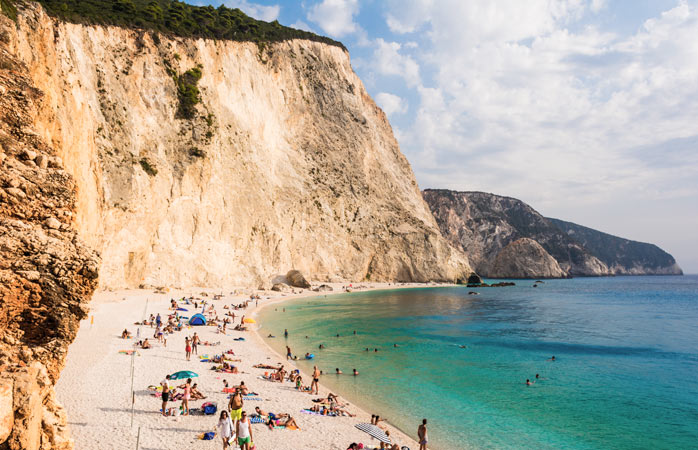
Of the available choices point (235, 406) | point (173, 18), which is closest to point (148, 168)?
point (173, 18)

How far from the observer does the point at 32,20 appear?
81.4 feet

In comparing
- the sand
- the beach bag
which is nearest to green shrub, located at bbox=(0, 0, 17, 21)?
the sand

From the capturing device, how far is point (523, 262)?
457ft

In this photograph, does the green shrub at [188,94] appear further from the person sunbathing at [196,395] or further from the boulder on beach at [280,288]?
the person sunbathing at [196,395]

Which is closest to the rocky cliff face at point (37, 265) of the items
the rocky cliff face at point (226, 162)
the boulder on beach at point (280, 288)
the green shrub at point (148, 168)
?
the rocky cliff face at point (226, 162)

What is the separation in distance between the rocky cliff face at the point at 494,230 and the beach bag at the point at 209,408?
139939 millimetres

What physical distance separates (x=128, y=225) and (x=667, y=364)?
47688 millimetres

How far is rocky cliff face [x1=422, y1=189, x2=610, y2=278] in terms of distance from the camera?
155625 mm

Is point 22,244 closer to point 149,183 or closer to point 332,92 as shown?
point 149,183

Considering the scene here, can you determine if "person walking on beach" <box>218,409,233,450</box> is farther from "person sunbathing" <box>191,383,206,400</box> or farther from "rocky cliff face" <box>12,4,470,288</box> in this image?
"rocky cliff face" <box>12,4,470,288</box>

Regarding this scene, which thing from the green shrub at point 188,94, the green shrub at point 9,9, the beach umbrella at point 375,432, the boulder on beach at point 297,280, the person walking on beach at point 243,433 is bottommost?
the beach umbrella at point 375,432

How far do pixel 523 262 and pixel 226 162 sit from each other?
115 metres

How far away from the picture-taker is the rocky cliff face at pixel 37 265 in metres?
6.22

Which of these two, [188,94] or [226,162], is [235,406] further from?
[188,94]
